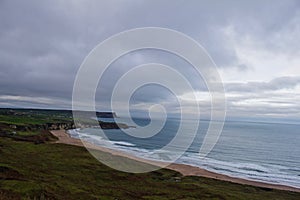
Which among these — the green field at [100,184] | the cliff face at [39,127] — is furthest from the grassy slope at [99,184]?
the cliff face at [39,127]

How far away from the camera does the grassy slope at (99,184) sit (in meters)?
29.3

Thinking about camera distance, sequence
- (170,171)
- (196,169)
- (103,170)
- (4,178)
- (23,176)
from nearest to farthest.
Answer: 1. (4,178)
2. (23,176)
3. (103,170)
4. (170,171)
5. (196,169)

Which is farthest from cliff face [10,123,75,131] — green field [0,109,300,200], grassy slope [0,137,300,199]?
grassy slope [0,137,300,199]

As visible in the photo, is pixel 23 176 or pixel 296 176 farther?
pixel 296 176

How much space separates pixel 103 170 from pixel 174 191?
14.5 meters

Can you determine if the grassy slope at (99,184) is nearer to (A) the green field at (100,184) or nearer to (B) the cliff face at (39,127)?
(A) the green field at (100,184)

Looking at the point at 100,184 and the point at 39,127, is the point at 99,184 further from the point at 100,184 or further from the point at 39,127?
the point at 39,127

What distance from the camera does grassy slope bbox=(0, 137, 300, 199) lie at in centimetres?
2931

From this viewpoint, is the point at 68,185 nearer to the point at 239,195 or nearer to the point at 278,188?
the point at 239,195

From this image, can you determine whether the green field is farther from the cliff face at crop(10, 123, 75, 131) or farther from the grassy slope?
the cliff face at crop(10, 123, 75, 131)

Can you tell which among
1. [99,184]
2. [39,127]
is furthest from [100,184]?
[39,127]

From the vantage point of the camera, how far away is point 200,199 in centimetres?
3509

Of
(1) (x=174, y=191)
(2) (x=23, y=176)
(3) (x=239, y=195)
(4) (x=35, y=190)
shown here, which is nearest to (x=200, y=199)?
(1) (x=174, y=191)

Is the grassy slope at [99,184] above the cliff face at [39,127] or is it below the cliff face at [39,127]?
below
